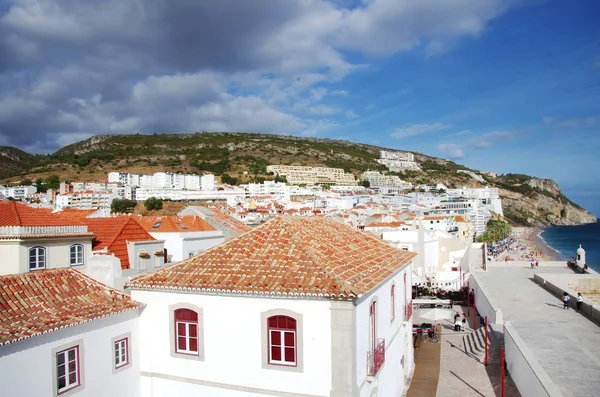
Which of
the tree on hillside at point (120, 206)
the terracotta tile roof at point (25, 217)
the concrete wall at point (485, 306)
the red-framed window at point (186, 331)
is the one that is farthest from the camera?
the tree on hillside at point (120, 206)

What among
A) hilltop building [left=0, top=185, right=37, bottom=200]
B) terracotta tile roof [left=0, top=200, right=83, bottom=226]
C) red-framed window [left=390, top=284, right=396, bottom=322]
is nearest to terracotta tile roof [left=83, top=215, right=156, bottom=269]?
terracotta tile roof [left=0, top=200, right=83, bottom=226]

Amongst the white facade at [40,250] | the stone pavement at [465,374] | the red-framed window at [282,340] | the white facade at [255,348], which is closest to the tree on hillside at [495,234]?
the stone pavement at [465,374]

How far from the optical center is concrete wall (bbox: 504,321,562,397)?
12297 mm

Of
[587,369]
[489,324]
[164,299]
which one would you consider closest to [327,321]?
[164,299]

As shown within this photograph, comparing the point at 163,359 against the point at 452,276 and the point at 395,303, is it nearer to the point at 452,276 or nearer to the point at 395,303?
the point at 395,303

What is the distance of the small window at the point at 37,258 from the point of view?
15641 millimetres

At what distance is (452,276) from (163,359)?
99.1 ft

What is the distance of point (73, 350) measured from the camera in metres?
10.3

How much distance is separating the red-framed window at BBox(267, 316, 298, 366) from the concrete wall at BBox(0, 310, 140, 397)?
384cm

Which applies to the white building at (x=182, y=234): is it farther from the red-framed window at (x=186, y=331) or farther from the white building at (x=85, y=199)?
the white building at (x=85, y=199)

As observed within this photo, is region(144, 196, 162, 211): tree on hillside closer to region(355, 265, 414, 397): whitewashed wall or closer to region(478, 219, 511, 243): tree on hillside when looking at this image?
region(478, 219, 511, 243): tree on hillside

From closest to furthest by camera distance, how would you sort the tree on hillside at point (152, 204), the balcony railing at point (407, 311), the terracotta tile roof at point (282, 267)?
the terracotta tile roof at point (282, 267)
the balcony railing at point (407, 311)
the tree on hillside at point (152, 204)

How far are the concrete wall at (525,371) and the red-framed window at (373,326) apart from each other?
14.5 feet

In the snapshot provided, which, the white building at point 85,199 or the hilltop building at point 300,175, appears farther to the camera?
the hilltop building at point 300,175
